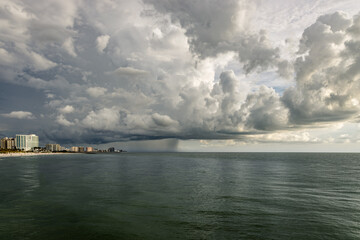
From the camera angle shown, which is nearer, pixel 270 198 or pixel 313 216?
pixel 313 216

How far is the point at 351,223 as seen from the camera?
24.3 meters

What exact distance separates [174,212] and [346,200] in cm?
2932

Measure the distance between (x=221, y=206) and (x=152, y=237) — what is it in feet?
46.0

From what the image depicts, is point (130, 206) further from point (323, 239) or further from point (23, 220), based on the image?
point (323, 239)

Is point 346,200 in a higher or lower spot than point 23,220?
lower

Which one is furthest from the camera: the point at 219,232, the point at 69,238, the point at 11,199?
the point at 11,199

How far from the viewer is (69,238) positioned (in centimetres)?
1956

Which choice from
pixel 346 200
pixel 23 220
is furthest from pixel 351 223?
pixel 23 220

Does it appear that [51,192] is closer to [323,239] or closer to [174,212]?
[174,212]

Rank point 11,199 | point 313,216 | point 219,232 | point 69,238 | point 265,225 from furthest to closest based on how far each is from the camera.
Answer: point 11,199, point 313,216, point 265,225, point 219,232, point 69,238

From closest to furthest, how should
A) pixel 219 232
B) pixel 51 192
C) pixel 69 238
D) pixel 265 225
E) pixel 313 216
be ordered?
pixel 69 238 < pixel 219 232 < pixel 265 225 < pixel 313 216 < pixel 51 192

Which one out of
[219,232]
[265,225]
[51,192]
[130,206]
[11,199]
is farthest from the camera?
[51,192]

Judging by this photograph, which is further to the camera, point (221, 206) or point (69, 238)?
point (221, 206)

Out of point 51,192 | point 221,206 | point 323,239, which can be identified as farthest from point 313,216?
point 51,192
